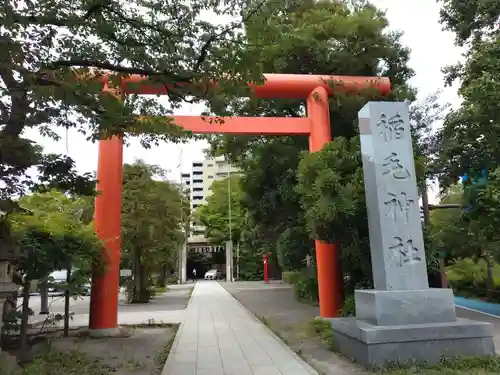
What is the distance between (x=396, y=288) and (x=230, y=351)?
9.46ft

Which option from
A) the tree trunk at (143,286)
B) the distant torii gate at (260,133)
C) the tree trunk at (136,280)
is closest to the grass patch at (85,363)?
the distant torii gate at (260,133)

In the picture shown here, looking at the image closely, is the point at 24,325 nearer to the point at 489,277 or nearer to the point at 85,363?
the point at 85,363

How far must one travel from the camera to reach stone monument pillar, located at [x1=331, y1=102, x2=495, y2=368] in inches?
217

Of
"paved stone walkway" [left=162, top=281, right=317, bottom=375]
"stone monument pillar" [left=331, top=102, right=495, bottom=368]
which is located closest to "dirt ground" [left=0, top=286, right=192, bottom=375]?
"paved stone walkway" [left=162, top=281, right=317, bottom=375]

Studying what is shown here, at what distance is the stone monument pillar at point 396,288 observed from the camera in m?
5.52

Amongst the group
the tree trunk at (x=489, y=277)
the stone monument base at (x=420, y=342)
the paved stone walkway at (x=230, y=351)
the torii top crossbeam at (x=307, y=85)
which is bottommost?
the paved stone walkway at (x=230, y=351)

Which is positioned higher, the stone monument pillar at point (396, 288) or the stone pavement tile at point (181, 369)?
the stone monument pillar at point (396, 288)

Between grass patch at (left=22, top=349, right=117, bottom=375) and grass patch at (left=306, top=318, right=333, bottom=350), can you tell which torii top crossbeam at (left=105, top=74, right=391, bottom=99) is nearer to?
grass patch at (left=306, top=318, right=333, bottom=350)

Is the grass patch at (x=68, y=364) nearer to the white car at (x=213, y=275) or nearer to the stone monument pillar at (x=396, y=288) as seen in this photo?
the stone monument pillar at (x=396, y=288)

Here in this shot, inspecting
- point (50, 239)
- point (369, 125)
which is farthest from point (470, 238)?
point (50, 239)

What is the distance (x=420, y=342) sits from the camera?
18.2ft

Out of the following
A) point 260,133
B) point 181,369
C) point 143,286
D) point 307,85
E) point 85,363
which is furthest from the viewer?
point 143,286

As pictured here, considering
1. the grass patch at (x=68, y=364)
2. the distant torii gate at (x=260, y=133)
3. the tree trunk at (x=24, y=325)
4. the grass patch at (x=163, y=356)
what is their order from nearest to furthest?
the grass patch at (x=68, y=364) < the grass patch at (x=163, y=356) < the tree trunk at (x=24, y=325) < the distant torii gate at (x=260, y=133)

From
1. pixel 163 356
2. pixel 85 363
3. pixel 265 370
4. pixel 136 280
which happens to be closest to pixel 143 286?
pixel 136 280
